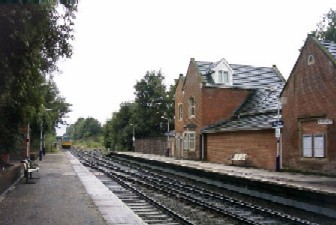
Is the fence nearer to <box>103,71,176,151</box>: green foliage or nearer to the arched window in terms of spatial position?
<box>103,71,176,151</box>: green foliage

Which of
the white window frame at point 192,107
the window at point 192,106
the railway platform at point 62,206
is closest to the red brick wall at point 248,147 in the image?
the white window frame at point 192,107

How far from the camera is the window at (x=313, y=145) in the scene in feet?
77.3

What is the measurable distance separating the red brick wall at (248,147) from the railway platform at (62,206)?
1218cm

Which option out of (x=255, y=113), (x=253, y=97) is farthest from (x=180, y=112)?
(x=255, y=113)

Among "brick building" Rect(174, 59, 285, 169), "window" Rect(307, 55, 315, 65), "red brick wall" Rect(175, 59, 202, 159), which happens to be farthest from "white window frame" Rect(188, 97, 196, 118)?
"window" Rect(307, 55, 315, 65)

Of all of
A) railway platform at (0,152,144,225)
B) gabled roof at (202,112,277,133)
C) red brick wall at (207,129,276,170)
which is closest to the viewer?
railway platform at (0,152,144,225)

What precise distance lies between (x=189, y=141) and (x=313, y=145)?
1939 centimetres

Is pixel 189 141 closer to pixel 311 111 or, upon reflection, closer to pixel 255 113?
pixel 255 113

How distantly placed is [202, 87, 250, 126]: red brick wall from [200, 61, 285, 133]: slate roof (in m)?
0.50

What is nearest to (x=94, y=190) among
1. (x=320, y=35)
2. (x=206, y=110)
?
(x=206, y=110)

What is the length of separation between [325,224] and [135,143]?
191 ft

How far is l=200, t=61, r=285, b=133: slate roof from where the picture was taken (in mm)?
31719

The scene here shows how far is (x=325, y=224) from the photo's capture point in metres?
12.4

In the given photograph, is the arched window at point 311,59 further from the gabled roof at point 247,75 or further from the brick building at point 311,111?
the gabled roof at point 247,75
